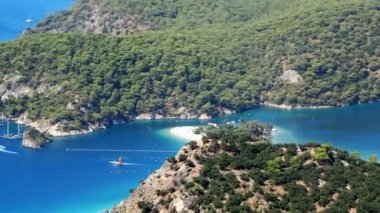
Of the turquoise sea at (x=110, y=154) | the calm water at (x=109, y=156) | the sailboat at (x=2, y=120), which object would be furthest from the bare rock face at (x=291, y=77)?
the sailboat at (x=2, y=120)

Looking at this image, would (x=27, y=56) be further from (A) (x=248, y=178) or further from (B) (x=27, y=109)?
(A) (x=248, y=178)

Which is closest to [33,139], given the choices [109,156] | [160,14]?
[109,156]

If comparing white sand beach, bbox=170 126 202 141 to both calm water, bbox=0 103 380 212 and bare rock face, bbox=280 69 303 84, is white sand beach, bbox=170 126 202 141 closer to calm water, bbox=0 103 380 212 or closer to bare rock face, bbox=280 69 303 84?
calm water, bbox=0 103 380 212

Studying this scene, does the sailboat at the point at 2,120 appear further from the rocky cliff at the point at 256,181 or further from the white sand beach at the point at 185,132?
the rocky cliff at the point at 256,181

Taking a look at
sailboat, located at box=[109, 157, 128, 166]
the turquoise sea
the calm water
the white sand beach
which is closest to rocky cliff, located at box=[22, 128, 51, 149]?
the turquoise sea

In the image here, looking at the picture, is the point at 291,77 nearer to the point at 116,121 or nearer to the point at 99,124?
the point at 116,121
